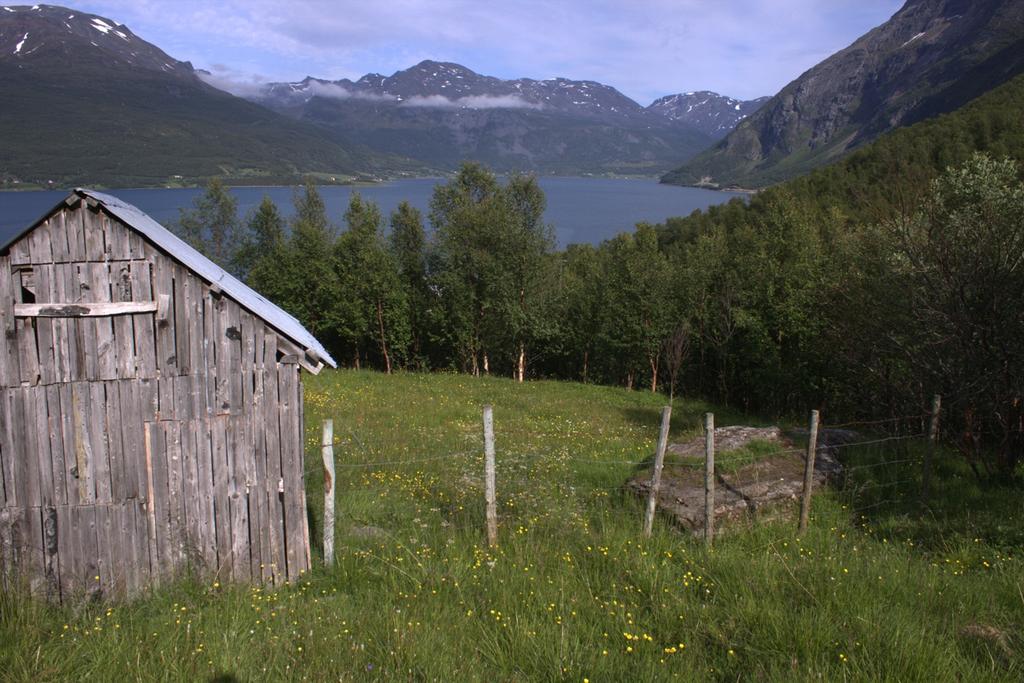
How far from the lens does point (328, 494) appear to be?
834 cm

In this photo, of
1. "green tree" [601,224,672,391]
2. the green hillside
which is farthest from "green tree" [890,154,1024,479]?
the green hillside

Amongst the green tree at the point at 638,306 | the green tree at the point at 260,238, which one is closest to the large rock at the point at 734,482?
the green tree at the point at 638,306

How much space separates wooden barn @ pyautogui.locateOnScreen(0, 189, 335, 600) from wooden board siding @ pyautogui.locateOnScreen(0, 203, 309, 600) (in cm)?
2

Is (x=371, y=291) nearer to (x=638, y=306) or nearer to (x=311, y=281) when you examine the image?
(x=311, y=281)

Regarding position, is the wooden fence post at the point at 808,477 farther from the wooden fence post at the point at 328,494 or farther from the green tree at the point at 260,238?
the green tree at the point at 260,238

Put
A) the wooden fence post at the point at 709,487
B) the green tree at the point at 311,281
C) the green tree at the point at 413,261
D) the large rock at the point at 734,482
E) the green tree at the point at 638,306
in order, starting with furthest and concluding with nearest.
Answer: the green tree at the point at 413,261
the green tree at the point at 311,281
the green tree at the point at 638,306
the large rock at the point at 734,482
the wooden fence post at the point at 709,487

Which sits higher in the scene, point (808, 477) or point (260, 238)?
point (260, 238)

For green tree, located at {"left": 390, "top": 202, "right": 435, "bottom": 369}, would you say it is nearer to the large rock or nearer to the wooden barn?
the large rock

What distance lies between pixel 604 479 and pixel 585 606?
6827 mm

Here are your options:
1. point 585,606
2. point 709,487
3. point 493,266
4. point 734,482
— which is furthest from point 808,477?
point 493,266

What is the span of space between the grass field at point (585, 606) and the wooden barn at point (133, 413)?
0.61m

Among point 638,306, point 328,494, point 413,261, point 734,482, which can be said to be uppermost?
point 413,261

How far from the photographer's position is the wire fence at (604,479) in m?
9.69

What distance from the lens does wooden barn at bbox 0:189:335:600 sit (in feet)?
25.0
